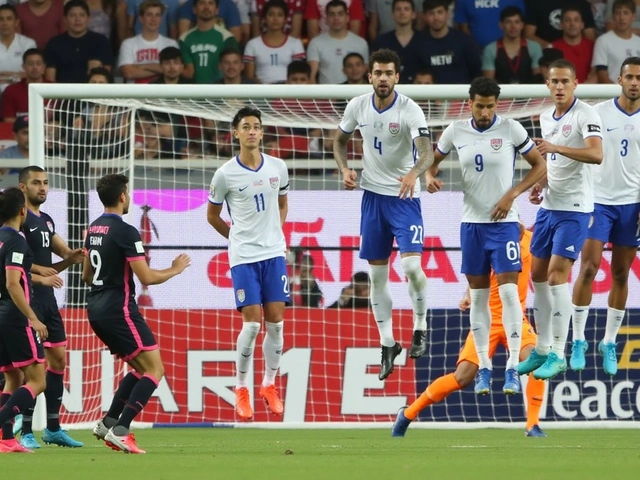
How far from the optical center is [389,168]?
11594 millimetres

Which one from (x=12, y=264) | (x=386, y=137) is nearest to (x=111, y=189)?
(x=12, y=264)

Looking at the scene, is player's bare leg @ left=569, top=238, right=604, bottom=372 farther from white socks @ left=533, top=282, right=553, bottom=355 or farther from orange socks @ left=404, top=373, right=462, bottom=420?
orange socks @ left=404, top=373, right=462, bottom=420

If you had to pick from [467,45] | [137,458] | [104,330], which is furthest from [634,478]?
[467,45]

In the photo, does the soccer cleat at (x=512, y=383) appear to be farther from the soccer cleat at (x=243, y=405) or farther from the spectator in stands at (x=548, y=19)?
the spectator in stands at (x=548, y=19)

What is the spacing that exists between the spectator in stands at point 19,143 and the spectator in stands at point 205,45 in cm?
229

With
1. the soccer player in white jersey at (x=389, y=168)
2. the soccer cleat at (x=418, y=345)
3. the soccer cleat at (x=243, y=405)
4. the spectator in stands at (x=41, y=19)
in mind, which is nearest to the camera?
the soccer player in white jersey at (x=389, y=168)

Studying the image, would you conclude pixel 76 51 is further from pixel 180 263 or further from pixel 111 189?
pixel 180 263

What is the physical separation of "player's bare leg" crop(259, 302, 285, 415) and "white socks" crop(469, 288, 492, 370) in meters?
1.74

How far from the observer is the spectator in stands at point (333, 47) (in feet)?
55.2

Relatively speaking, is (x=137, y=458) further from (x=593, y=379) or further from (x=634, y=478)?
(x=593, y=379)

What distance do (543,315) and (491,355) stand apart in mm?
584

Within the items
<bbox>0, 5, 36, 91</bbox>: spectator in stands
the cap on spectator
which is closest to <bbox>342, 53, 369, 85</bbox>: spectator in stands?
the cap on spectator

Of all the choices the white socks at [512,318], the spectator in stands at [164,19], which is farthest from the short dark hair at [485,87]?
the spectator in stands at [164,19]

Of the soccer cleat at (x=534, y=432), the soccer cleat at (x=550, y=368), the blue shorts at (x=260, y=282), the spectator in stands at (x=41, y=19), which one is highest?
the spectator in stands at (x=41, y=19)
